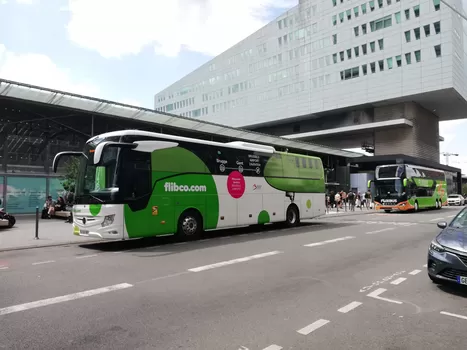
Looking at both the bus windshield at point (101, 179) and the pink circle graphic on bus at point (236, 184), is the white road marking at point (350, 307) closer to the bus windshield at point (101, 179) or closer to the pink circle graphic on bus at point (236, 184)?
the bus windshield at point (101, 179)

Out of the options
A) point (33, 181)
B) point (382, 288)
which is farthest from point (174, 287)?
point (33, 181)

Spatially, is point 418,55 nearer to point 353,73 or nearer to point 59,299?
point 353,73

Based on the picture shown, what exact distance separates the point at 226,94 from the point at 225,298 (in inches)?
3040

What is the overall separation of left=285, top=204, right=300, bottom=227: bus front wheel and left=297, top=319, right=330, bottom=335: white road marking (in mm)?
11921

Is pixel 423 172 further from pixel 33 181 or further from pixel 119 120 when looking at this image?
pixel 33 181

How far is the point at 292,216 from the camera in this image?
1689 cm

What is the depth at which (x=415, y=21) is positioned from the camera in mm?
51250

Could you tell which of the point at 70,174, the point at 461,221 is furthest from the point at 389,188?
the point at 461,221

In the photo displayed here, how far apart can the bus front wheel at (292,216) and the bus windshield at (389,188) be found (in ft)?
49.5

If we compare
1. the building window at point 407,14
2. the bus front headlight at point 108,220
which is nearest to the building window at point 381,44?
the building window at point 407,14

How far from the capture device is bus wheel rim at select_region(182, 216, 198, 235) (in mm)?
12039

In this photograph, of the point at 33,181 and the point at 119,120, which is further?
the point at 119,120

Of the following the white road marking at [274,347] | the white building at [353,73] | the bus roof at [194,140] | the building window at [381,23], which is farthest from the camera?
the building window at [381,23]

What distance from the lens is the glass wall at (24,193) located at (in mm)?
22047
